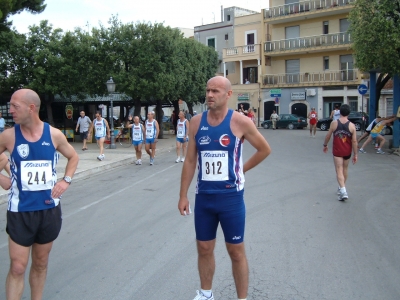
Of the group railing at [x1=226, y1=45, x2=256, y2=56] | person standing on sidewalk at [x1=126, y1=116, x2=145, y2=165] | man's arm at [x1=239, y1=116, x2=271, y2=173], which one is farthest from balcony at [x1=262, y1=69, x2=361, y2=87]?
man's arm at [x1=239, y1=116, x2=271, y2=173]

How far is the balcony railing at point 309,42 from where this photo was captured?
40.3m

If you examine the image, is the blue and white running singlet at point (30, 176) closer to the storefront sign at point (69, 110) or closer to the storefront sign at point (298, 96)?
the storefront sign at point (69, 110)

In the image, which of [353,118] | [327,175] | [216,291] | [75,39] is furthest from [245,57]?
[216,291]

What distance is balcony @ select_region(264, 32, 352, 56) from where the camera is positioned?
4033 cm

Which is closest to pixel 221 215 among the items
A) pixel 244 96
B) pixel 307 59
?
pixel 307 59

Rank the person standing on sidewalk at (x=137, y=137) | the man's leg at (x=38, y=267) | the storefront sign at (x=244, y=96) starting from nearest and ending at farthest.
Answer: the man's leg at (x=38, y=267), the person standing on sidewalk at (x=137, y=137), the storefront sign at (x=244, y=96)

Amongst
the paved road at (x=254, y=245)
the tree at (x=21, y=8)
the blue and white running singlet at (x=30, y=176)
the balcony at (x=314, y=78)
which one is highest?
the tree at (x=21, y=8)

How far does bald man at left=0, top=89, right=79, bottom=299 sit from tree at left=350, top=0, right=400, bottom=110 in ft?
49.3

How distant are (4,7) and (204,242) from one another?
1923cm

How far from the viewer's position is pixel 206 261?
4.04m

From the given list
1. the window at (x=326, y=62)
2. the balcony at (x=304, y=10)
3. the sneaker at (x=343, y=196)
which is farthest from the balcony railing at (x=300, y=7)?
the sneaker at (x=343, y=196)

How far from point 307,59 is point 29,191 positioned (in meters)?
42.3

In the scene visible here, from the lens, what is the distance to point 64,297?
14.4ft

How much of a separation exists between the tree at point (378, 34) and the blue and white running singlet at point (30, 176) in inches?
592
